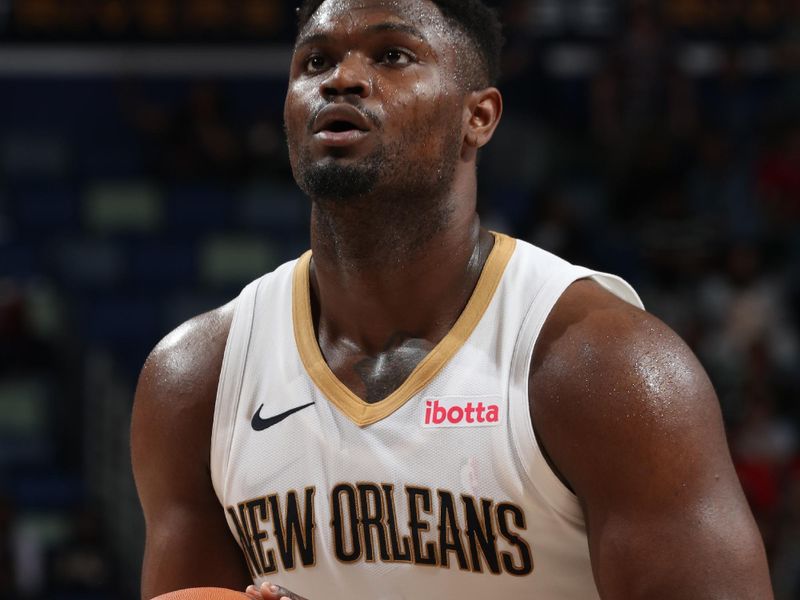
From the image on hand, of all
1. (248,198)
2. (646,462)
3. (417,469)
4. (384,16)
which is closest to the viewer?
→ (646,462)

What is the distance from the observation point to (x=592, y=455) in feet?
8.36

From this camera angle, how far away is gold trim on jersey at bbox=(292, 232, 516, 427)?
285 cm

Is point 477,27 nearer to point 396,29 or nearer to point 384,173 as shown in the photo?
point 396,29

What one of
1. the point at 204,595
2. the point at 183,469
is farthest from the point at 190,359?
the point at 204,595

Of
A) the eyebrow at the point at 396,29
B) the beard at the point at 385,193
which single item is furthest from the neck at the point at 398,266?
the eyebrow at the point at 396,29

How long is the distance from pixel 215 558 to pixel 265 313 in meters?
0.58

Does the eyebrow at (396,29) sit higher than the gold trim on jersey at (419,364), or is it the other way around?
the eyebrow at (396,29)

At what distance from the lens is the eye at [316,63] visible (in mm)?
2921

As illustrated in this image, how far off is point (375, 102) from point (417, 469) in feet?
2.50

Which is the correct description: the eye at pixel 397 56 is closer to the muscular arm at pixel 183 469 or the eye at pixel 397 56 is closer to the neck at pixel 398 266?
the neck at pixel 398 266

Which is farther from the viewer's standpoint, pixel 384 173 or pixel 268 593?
pixel 384 173

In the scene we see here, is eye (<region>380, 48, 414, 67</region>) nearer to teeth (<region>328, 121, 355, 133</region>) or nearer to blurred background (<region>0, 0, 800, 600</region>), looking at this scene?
teeth (<region>328, 121, 355, 133</region>)

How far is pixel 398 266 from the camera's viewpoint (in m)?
2.97

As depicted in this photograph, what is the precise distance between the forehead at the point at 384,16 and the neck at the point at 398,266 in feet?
1.24
